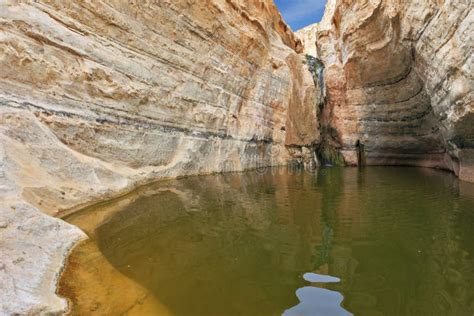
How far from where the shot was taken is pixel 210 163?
1420cm

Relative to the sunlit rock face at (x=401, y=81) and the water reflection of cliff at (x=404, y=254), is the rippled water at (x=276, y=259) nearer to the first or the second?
the water reflection of cliff at (x=404, y=254)

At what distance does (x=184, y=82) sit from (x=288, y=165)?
30.8ft

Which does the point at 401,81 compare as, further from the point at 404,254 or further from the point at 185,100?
the point at 404,254

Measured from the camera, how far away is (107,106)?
9.77m

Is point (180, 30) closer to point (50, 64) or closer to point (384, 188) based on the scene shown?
point (50, 64)

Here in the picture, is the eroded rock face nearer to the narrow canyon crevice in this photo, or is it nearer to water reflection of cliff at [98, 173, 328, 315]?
the narrow canyon crevice

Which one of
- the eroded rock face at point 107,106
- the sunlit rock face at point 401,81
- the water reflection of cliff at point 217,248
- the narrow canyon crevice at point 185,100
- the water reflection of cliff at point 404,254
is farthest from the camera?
the sunlit rock face at point 401,81

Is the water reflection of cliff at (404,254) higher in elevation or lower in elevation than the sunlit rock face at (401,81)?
lower

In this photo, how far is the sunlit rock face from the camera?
9590 millimetres

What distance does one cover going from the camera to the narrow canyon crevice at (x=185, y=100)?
623cm

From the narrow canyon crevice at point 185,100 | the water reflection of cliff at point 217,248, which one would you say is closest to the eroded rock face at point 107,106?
the narrow canyon crevice at point 185,100

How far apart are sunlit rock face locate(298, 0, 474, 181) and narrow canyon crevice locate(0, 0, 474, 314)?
0.24 ft

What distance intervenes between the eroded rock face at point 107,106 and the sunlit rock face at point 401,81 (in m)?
6.09

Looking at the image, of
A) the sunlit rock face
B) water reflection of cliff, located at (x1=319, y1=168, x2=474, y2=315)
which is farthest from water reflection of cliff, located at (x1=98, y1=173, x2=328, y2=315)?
the sunlit rock face
